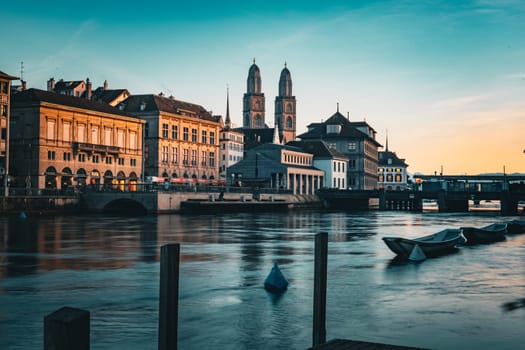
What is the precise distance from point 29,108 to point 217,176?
55260mm

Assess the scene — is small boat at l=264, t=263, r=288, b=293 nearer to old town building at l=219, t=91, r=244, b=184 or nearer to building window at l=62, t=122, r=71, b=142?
building window at l=62, t=122, r=71, b=142

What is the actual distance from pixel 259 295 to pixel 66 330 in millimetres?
16843

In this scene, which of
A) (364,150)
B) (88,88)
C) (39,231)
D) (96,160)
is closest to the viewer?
(39,231)

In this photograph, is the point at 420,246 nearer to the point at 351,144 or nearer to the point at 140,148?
the point at 140,148

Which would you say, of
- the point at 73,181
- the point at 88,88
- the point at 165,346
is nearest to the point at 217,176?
the point at 88,88

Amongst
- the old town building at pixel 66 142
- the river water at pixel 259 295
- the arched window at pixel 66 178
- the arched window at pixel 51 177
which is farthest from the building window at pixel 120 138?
the river water at pixel 259 295

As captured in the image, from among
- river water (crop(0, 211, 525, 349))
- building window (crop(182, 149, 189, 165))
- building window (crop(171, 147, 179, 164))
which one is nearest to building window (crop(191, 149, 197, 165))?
building window (crop(182, 149, 189, 165))

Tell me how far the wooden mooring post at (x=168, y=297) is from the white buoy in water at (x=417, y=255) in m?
26.3

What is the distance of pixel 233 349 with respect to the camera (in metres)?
16.3

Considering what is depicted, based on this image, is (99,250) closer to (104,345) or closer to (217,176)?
(104,345)

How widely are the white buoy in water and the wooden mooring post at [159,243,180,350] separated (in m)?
26.3

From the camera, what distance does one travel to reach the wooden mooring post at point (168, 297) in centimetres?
1187

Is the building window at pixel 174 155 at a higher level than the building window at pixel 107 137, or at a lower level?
lower

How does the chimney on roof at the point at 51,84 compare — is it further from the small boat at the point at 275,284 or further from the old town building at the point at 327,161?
the small boat at the point at 275,284
